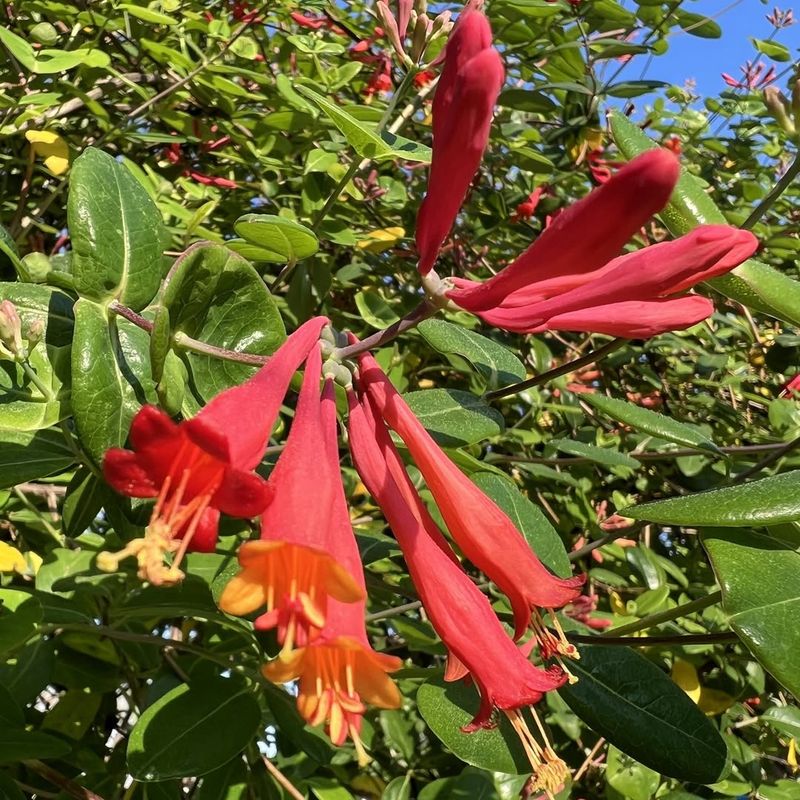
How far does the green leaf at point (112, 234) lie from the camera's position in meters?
0.80

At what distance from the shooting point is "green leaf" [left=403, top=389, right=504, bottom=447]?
1.05 meters

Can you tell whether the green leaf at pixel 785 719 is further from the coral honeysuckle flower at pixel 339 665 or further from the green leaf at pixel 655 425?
the coral honeysuckle flower at pixel 339 665

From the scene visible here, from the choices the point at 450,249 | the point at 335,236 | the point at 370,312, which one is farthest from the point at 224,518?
the point at 450,249

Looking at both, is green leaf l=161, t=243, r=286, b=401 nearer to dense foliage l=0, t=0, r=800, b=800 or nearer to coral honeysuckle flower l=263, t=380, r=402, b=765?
dense foliage l=0, t=0, r=800, b=800

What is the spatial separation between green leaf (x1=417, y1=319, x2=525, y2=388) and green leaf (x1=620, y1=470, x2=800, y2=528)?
0.41 m

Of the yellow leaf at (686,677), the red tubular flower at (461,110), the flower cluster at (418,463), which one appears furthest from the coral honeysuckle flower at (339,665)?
the yellow leaf at (686,677)

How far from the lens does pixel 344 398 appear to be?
3.23ft

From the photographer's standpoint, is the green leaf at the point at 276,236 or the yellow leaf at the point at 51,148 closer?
the green leaf at the point at 276,236

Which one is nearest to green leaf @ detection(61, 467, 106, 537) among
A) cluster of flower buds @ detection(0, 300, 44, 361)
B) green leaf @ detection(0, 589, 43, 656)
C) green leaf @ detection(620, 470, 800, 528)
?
green leaf @ detection(0, 589, 43, 656)

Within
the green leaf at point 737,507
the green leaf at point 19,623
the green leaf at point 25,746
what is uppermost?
the green leaf at point 737,507

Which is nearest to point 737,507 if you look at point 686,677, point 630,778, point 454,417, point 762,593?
point 762,593

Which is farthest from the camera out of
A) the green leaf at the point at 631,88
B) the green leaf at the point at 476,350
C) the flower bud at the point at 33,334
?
the green leaf at the point at 631,88

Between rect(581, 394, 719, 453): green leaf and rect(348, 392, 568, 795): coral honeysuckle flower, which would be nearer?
rect(348, 392, 568, 795): coral honeysuckle flower

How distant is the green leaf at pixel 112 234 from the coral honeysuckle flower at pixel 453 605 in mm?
242
